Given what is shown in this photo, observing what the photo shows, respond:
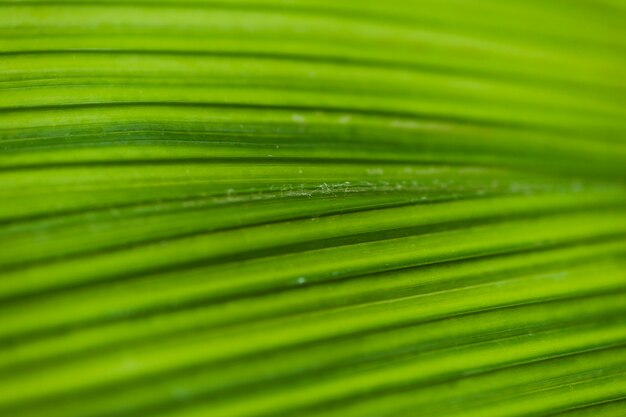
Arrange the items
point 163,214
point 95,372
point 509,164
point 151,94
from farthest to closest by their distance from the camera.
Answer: point 509,164 < point 151,94 < point 163,214 < point 95,372

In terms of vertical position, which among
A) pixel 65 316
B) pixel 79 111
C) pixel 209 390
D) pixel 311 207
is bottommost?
pixel 209 390

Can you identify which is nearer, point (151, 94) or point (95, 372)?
point (95, 372)

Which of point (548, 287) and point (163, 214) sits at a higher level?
point (163, 214)

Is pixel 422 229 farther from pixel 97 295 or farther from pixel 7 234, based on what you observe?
pixel 7 234

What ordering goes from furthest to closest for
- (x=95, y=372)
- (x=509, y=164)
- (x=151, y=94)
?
(x=509, y=164) → (x=151, y=94) → (x=95, y=372)

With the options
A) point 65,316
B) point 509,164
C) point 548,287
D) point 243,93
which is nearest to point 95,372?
point 65,316

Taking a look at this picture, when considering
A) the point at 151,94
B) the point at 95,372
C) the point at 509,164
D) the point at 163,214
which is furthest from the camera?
the point at 509,164

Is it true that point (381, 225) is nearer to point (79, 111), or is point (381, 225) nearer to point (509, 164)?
point (509, 164)

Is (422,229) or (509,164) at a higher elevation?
(509,164)

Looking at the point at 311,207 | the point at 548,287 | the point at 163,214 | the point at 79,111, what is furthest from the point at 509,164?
the point at 79,111
